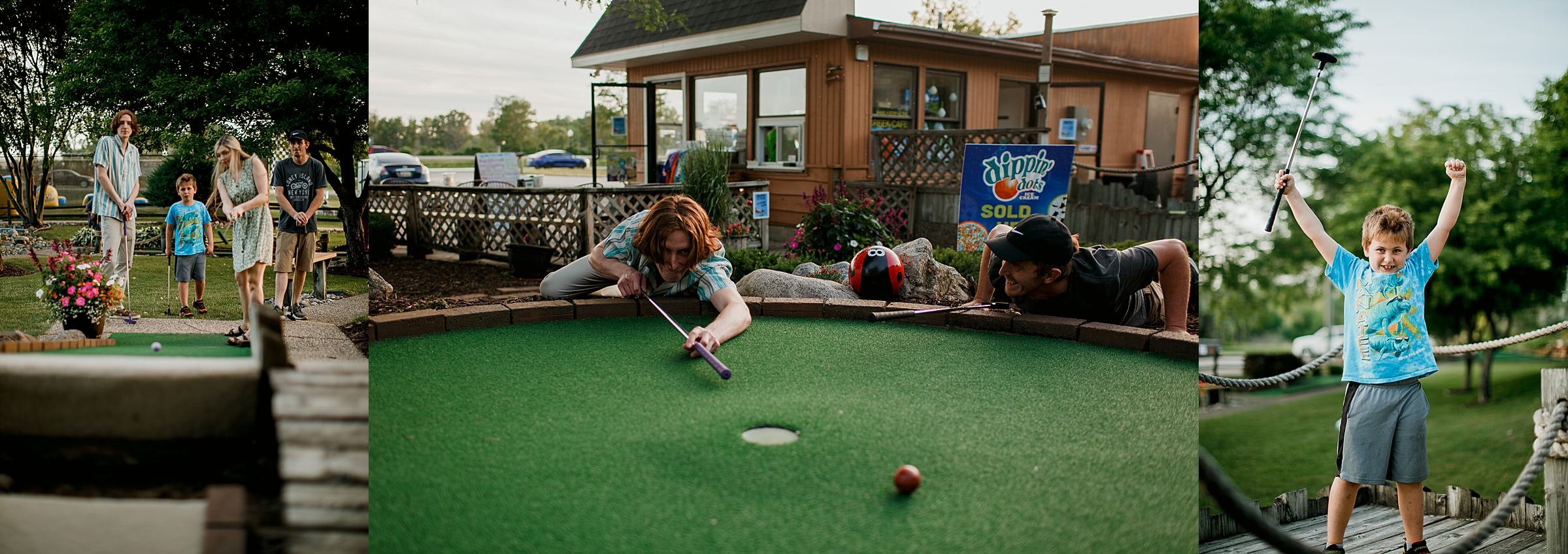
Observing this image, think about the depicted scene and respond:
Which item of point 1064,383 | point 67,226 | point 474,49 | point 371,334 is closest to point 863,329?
point 1064,383

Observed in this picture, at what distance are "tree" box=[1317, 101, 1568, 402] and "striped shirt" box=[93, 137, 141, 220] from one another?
17.3 ft

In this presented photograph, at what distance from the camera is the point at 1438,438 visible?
10.6m

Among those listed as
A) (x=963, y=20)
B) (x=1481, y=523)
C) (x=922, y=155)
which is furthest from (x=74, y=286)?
(x=963, y=20)

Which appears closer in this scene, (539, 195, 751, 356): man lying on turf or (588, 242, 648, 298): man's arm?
(539, 195, 751, 356): man lying on turf

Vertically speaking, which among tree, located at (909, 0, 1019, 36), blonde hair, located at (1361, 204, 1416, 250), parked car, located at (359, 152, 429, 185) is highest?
tree, located at (909, 0, 1019, 36)

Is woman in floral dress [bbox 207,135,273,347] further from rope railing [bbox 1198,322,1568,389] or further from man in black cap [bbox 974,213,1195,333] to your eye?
rope railing [bbox 1198,322,1568,389]

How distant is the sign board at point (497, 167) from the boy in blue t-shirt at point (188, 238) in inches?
296

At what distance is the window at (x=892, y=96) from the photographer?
33.4 feet

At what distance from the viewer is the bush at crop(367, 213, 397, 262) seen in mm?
A: 8133

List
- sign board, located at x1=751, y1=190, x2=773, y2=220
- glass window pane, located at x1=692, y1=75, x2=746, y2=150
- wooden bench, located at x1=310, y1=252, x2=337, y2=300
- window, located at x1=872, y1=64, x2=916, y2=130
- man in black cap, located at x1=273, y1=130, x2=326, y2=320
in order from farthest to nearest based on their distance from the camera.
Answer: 1. glass window pane, located at x1=692, y1=75, x2=746, y2=150
2. window, located at x1=872, y1=64, x2=916, y2=130
3. sign board, located at x1=751, y1=190, x2=773, y2=220
4. wooden bench, located at x1=310, y1=252, x2=337, y2=300
5. man in black cap, located at x1=273, y1=130, x2=326, y2=320

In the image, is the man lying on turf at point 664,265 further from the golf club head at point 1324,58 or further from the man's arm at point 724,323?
the golf club head at point 1324,58

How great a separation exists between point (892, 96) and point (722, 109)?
214 cm

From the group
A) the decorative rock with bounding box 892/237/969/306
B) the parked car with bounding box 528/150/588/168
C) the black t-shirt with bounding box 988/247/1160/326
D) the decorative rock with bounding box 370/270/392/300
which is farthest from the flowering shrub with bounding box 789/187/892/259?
the parked car with bounding box 528/150/588/168

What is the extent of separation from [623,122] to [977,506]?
420 inches
